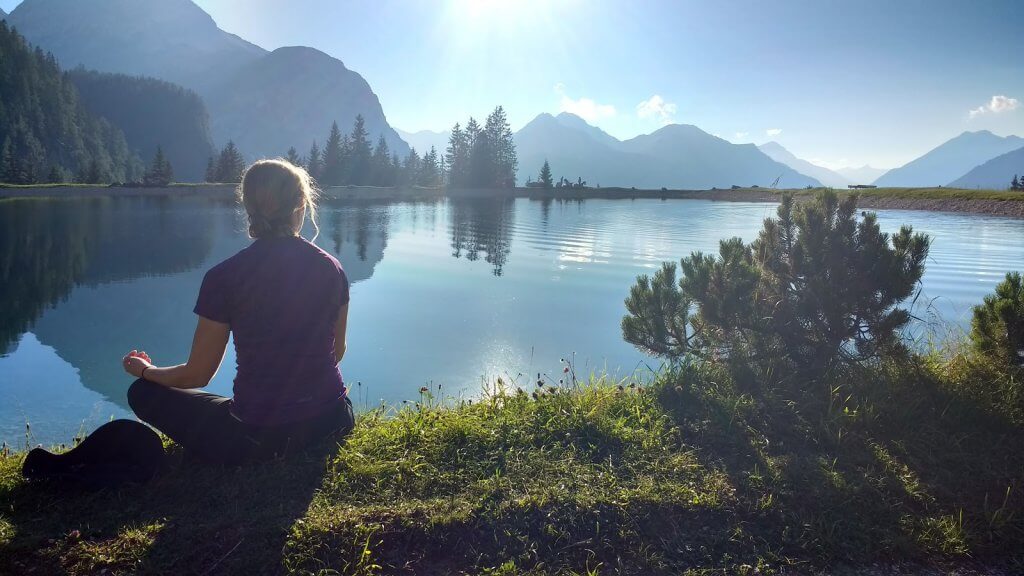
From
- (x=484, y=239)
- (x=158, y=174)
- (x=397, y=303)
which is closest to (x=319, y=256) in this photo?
(x=397, y=303)

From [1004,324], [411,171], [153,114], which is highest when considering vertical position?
[153,114]

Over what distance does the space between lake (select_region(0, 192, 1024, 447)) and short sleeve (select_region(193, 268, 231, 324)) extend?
2.97m

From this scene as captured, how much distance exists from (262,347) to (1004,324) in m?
5.51

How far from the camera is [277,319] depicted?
3.07m

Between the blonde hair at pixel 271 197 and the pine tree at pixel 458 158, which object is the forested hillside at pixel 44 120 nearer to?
the pine tree at pixel 458 158

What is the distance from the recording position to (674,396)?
443 centimetres

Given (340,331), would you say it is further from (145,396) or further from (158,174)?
(158,174)

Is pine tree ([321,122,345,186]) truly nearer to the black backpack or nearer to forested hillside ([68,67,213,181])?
the black backpack

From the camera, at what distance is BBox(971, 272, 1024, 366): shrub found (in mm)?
4332

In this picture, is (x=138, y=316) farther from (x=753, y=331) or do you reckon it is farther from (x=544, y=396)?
(x=753, y=331)

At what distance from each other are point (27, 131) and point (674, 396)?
124 metres

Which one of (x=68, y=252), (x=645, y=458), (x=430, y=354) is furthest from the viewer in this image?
(x=68, y=252)

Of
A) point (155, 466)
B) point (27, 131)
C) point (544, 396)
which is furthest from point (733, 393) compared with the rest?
point (27, 131)

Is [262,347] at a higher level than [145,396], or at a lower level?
higher
